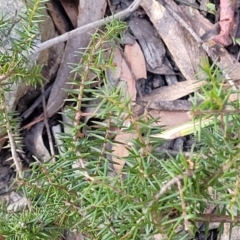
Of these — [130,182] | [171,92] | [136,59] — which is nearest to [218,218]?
[130,182]

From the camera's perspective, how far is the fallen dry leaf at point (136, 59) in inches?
79.6

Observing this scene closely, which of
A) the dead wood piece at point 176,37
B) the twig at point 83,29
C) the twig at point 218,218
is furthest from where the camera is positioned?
the dead wood piece at point 176,37

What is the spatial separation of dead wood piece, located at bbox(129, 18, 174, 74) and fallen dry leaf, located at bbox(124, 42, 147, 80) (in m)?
0.02

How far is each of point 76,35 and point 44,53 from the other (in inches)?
6.1

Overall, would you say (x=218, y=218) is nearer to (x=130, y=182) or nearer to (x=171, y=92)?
(x=130, y=182)

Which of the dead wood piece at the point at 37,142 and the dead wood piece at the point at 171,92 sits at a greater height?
the dead wood piece at the point at 37,142

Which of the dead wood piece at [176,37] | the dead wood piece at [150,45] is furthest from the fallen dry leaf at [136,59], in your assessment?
the dead wood piece at [176,37]

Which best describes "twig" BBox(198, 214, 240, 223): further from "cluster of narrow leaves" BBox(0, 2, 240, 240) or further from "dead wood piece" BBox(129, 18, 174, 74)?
"dead wood piece" BBox(129, 18, 174, 74)

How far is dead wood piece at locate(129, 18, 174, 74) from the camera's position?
6.72 feet

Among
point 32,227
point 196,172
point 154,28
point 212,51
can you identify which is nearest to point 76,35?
point 154,28

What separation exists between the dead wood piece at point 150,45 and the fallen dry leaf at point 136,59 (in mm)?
23

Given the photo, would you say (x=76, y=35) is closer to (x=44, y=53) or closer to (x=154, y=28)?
(x=44, y=53)

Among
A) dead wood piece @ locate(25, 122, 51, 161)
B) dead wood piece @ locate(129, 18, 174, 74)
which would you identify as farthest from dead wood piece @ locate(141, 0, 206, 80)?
dead wood piece @ locate(25, 122, 51, 161)

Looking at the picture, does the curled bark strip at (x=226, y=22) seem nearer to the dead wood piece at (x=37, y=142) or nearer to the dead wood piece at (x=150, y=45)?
the dead wood piece at (x=150, y=45)
